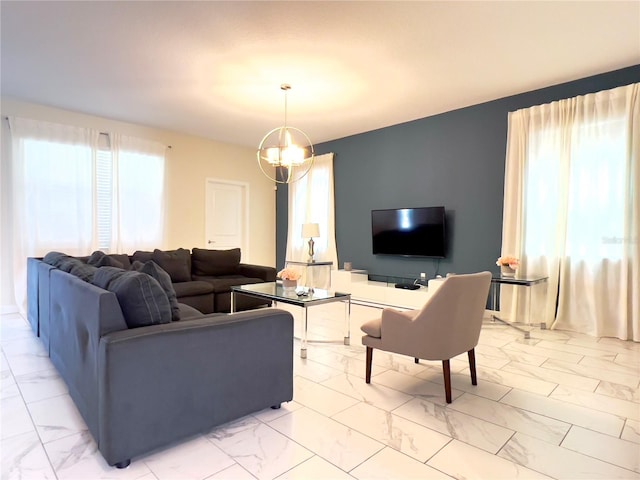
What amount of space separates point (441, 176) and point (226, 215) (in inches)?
156

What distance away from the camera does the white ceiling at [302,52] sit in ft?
9.18

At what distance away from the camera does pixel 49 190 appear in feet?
16.2

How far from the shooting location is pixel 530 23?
2951 millimetres

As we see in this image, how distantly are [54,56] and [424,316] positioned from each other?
161 inches

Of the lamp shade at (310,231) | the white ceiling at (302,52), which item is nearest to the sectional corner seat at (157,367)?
the white ceiling at (302,52)

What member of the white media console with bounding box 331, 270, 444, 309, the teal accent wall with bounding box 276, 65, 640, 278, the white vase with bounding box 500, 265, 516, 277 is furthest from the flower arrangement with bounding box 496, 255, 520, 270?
the white media console with bounding box 331, 270, 444, 309

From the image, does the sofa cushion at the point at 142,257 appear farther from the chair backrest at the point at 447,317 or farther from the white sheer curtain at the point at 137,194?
the chair backrest at the point at 447,317

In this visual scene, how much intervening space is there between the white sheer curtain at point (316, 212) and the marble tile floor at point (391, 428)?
11.8ft

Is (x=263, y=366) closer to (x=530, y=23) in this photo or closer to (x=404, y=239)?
(x=530, y=23)

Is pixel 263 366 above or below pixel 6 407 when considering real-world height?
above

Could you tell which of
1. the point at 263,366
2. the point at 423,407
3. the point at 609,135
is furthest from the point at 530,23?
the point at 263,366

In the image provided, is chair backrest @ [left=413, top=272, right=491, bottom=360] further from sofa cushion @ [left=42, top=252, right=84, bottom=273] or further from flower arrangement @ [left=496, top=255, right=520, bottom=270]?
sofa cushion @ [left=42, top=252, right=84, bottom=273]

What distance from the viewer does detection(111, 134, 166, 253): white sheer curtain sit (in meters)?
5.50

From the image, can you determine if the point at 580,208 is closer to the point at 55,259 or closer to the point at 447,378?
the point at 447,378
